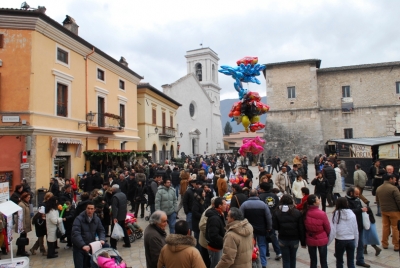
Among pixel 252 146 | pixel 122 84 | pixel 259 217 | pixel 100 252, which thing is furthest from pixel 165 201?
pixel 122 84

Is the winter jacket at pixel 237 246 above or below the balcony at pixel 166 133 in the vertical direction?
below

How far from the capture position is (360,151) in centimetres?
1645

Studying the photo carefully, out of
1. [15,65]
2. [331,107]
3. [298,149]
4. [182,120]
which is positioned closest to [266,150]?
[298,149]

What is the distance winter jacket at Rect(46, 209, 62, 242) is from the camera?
688 cm

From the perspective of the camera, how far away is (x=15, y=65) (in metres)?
13.0

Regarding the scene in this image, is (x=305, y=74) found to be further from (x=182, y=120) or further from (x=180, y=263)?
(x=180, y=263)

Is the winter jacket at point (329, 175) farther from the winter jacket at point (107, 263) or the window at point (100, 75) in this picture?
the window at point (100, 75)

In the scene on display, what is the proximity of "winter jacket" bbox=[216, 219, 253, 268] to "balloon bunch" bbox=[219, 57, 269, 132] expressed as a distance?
17.5ft

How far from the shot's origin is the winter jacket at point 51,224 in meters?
6.88

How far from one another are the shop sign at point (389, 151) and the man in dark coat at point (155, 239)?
46.1 feet

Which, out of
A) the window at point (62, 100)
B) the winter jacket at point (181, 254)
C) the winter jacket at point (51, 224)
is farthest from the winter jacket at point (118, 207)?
the window at point (62, 100)

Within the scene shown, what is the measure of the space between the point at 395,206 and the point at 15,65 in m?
14.5

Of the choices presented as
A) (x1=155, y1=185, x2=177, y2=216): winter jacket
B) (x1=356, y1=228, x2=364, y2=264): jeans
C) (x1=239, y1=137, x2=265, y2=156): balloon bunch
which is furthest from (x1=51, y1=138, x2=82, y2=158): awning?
(x1=356, y1=228, x2=364, y2=264): jeans

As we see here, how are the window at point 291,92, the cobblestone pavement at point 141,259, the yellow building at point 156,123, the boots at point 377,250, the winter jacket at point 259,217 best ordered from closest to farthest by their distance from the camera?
the winter jacket at point 259,217, the cobblestone pavement at point 141,259, the boots at point 377,250, the yellow building at point 156,123, the window at point 291,92
